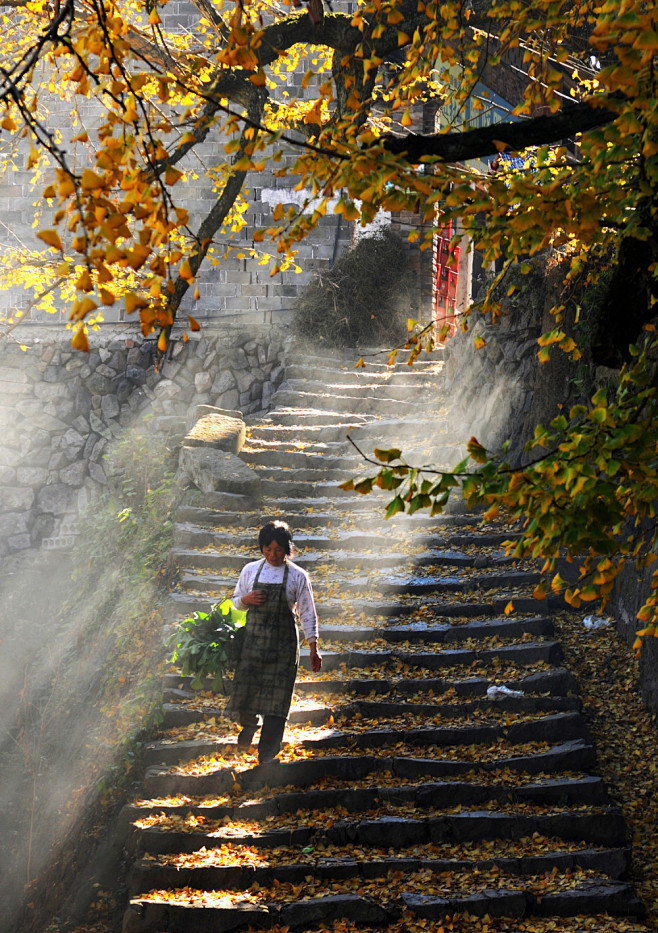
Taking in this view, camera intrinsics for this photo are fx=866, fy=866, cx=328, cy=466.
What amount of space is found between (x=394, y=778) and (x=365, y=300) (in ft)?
29.9

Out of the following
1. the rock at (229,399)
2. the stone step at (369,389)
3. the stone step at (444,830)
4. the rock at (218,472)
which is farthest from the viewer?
the rock at (229,399)

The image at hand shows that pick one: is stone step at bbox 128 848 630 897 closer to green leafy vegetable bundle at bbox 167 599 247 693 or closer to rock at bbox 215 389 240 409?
green leafy vegetable bundle at bbox 167 599 247 693

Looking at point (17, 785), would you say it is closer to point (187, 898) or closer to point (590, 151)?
point (187, 898)

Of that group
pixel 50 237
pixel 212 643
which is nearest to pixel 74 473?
pixel 212 643

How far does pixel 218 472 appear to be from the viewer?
9148 millimetres

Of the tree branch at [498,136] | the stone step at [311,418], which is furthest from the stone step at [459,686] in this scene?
the stone step at [311,418]

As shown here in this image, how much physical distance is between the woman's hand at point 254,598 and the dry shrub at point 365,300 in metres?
8.39

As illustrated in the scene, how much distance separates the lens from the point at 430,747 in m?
5.95

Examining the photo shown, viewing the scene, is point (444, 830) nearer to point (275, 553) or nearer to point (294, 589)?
point (294, 589)

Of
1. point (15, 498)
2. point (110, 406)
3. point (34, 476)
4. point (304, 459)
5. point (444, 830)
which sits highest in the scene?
point (110, 406)

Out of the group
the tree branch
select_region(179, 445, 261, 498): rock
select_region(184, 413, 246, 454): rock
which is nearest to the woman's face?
the tree branch

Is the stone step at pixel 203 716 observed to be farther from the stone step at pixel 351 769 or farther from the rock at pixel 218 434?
the rock at pixel 218 434

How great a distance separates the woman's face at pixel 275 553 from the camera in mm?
5531

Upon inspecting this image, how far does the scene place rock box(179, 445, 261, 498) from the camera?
907 cm
